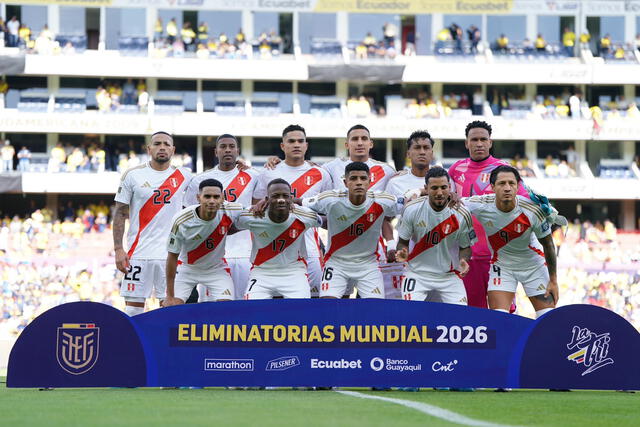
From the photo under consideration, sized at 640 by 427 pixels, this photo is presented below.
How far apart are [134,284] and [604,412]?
17.9 ft

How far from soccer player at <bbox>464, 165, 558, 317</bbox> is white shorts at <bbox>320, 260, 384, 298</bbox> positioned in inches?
43.1

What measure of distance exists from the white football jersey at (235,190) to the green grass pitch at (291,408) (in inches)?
109

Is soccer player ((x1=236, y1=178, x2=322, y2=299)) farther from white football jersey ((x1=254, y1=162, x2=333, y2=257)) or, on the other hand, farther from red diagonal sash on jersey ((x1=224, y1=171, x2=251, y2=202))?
red diagonal sash on jersey ((x1=224, y1=171, x2=251, y2=202))

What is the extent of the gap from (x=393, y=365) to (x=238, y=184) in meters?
→ 3.41

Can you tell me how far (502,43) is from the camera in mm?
40312

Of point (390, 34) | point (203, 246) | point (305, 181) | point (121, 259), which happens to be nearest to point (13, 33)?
point (390, 34)

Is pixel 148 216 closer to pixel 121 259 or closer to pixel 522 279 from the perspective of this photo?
pixel 121 259

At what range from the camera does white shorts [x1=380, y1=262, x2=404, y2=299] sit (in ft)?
35.8

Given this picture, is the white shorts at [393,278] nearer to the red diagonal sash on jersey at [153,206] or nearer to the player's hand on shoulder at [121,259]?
the red diagonal sash on jersey at [153,206]

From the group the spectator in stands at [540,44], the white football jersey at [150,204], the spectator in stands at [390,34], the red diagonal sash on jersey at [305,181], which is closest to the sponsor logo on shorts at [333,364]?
the red diagonal sash on jersey at [305,181]

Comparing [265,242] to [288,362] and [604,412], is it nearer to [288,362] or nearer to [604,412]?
[288,362]

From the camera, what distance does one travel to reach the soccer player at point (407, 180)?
10734 mm

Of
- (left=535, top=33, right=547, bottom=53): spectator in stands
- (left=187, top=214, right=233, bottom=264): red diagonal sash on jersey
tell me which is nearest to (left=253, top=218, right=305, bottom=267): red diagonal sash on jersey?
→ (left=187, top=214, right=233, bottom=264): red diagonal sash on jersey

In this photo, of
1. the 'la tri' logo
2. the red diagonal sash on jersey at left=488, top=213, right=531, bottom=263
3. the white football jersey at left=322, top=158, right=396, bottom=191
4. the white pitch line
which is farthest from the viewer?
the white football jersey at left=322, top=158, right=396, bottom=191
